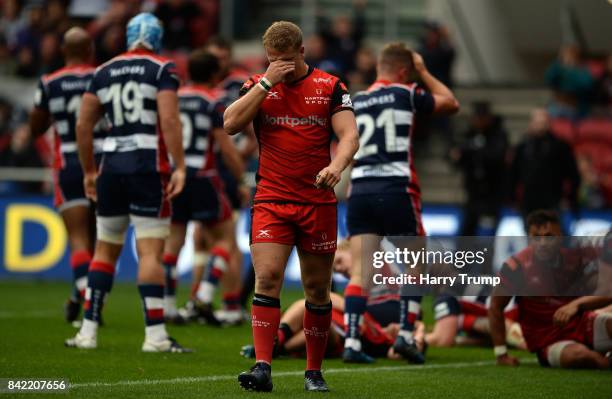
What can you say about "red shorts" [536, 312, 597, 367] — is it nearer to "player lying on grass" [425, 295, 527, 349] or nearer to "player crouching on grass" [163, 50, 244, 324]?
"player lying on grass" [425, 295, 527, 349]

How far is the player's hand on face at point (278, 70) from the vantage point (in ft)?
24.0

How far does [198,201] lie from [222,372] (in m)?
3.74

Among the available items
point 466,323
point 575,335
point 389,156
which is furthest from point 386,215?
point 466,323

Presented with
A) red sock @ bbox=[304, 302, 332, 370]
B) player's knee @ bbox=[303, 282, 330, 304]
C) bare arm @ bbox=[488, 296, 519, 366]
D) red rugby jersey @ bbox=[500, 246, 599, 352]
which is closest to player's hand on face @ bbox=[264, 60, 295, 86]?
player's knee @ bbox=[303, 282, 330, 304]

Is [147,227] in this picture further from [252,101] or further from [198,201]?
[198,201]

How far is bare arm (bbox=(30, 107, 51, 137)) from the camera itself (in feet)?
36.7

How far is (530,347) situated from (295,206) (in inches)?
111

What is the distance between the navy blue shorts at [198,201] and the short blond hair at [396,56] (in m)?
2.94

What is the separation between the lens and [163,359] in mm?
9203

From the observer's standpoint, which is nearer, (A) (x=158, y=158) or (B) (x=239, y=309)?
(A) (x=158, y=158)

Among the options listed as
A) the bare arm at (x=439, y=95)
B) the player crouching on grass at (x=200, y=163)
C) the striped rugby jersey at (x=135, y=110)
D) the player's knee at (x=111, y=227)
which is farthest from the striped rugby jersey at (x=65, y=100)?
the bare arm at (x=439, y=95)

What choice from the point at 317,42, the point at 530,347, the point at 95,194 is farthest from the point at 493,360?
the point at 317,42

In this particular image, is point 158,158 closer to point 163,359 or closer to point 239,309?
point 163,359

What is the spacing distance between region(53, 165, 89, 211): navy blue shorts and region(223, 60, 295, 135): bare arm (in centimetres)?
427
